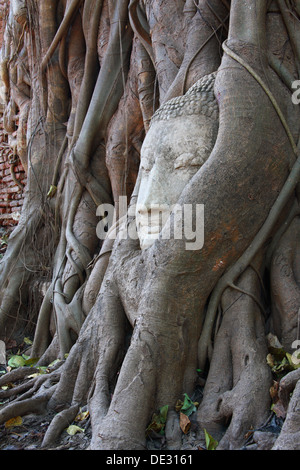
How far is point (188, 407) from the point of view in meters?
2.14

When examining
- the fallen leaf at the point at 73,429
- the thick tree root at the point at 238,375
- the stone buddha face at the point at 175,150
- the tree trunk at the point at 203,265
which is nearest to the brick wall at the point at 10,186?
the tree trunk at the point at 203,265

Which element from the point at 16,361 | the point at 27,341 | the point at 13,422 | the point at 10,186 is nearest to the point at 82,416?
the point at 13,422

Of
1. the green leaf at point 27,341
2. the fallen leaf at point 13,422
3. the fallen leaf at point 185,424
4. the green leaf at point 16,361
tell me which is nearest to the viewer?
the fallen leaf at point 185,424

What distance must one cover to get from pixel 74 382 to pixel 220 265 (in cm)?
106

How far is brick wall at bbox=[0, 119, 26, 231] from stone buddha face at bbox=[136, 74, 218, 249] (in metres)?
3.90

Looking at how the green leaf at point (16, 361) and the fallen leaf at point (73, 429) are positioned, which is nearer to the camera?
the fallen leaf at point (73, 429)

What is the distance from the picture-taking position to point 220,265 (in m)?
2.27

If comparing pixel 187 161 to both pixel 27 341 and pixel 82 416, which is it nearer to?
pixel 82 416

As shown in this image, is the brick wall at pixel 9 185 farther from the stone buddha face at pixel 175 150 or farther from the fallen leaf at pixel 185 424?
the fallen leaf at pixel 185 424

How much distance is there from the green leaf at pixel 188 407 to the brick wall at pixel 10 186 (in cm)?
451

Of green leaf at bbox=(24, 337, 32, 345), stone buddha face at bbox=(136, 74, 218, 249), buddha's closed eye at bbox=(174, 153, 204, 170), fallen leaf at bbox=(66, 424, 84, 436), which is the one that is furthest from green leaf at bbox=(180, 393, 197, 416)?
green leaf at bbox=(24, 337, 32, 345)

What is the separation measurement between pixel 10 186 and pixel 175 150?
444cm

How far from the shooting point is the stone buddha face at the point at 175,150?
250 cm

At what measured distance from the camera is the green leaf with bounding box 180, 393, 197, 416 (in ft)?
6.95
